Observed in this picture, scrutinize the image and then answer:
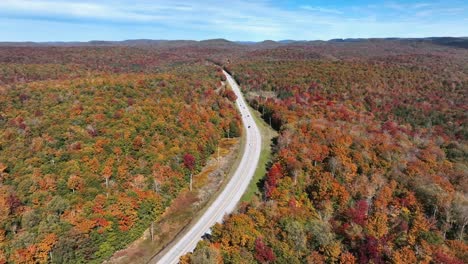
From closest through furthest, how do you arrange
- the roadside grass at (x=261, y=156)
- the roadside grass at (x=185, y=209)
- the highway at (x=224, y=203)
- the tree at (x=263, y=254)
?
the tree at (x=263, y=254) → the highway at (x=224, y=203) → the roadside grass at (x=185, y=209) → the roadside grass at (x=261, y=156)

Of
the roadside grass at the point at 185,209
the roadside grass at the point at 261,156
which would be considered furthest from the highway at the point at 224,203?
the roadside grass at the point at 185,209

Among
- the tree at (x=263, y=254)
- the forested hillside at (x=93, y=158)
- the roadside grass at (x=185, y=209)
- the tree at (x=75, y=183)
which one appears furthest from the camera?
the tree at (x=75, y=183)

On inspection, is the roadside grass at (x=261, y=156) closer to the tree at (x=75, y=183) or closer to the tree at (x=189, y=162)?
the tree at (x=189, y=162)

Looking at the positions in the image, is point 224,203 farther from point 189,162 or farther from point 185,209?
point 189,162

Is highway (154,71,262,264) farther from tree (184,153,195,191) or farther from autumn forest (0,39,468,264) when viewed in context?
tree (184,153,195,191)

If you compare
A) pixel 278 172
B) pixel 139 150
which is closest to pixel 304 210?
pixel 278 172

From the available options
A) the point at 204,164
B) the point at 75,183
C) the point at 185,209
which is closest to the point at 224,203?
the point at 185,209

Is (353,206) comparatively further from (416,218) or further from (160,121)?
(160,121)
